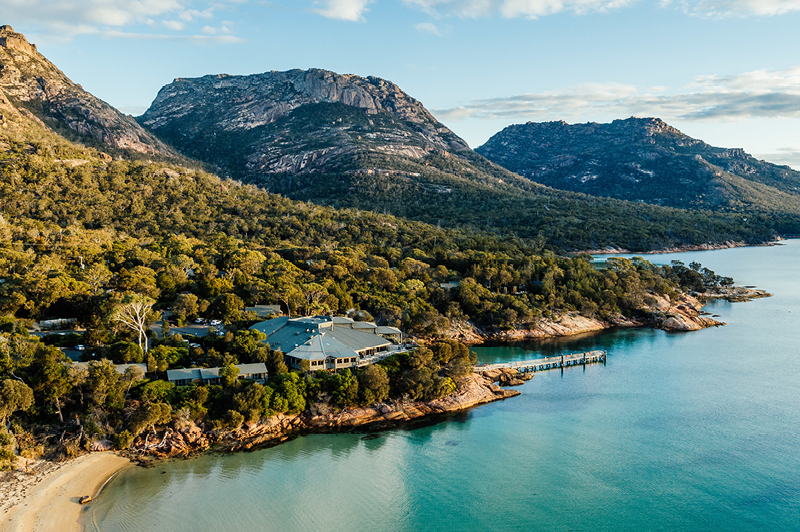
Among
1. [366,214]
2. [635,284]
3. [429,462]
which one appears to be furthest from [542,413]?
[366,214]

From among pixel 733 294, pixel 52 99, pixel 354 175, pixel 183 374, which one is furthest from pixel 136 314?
pixel 354 175

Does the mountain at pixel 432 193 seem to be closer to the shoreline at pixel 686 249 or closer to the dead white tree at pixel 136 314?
the shoreline at pixel 686 249

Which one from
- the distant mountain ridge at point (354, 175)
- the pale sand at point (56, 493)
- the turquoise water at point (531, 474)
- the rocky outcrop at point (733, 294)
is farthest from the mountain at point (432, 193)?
Result: the pale sand at point (56, 493)

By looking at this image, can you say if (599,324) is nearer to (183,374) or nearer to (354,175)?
(183,374)

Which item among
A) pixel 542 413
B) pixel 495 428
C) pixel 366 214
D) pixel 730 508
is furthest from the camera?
pixel 366 214

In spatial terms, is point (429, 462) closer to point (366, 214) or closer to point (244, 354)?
point (244, 354)
